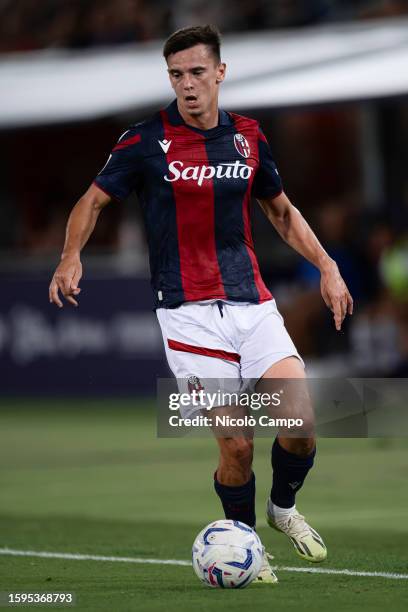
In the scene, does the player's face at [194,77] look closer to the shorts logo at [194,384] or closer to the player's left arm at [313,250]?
the player's left arm at [313,250]

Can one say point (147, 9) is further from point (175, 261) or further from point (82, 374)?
point (175, 261)

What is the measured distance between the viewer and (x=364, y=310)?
17.8 metres

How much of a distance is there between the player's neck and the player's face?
0.02 meters

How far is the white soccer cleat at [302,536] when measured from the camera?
25.0ft

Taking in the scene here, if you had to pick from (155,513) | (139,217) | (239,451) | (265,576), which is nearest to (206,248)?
(239,451)

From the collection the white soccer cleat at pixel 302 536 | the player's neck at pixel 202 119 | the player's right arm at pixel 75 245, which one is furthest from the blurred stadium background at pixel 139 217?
the player's neck at pixel 202 119

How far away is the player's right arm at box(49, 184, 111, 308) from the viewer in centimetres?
726

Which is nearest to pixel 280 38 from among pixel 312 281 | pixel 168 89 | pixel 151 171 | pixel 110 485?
pixel 168 89

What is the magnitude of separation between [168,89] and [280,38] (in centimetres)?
211

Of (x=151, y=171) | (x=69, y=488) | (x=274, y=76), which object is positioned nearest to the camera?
(x=151, y=171)

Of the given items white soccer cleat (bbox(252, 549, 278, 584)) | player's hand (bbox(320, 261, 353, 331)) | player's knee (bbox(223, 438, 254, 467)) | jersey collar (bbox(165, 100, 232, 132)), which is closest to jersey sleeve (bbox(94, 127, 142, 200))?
jersey collar (bbox(165, 100, 232, 132))

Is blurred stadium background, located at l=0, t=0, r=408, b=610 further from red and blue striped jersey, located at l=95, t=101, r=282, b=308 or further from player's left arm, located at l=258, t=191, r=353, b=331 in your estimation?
red and blue striped jersey, located at l=95, t=101, r=282, b=308

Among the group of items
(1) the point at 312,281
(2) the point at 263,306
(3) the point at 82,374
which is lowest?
(3) the point at 82,374

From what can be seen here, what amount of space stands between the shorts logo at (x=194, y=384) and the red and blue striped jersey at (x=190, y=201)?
1.22ft
